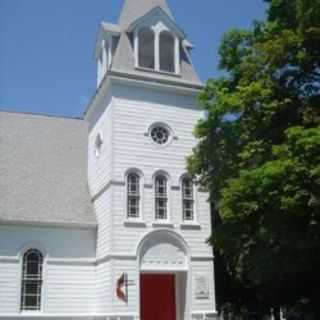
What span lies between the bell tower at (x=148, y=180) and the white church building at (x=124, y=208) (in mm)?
52

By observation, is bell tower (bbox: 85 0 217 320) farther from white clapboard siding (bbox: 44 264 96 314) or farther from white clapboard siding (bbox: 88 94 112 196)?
white clapboard siding (bbox: 44 264 96 314)

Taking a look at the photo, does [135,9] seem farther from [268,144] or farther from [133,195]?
[268,144]

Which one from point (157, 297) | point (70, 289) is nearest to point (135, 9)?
point (70, 289)

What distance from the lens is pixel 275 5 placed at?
1953cm

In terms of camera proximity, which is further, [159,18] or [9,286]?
[159,18]

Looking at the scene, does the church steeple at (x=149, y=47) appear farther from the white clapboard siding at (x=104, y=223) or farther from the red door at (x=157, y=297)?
the red door at (x=157, y=297)

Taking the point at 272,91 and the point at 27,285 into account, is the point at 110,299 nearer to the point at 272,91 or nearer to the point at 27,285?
the point at 27,285

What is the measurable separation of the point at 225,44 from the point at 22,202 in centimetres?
1270

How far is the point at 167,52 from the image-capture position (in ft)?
89.1

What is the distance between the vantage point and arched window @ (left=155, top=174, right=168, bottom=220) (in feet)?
79.2

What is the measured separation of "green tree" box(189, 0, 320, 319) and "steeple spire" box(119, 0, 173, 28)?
27.9 feet

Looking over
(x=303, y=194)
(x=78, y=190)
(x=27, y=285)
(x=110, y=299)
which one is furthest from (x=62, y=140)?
(x=303, y=194)

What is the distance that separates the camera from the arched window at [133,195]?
23641 mm

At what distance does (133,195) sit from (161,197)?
1457 mm
